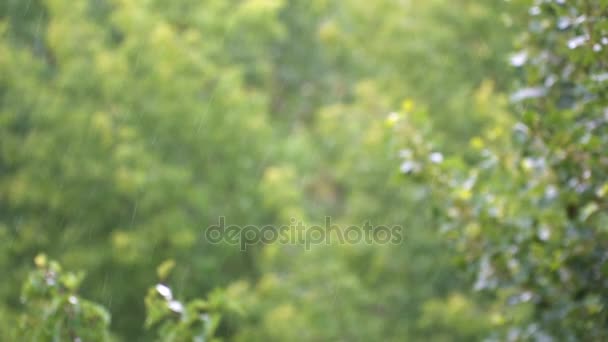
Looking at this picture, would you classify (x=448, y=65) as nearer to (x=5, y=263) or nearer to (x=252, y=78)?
(x=252, y=78)

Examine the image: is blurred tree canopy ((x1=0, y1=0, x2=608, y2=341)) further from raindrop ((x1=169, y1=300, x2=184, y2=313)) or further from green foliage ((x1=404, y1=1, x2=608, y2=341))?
raindrop ((x1=169, y1=300, x2=184, y2=313))

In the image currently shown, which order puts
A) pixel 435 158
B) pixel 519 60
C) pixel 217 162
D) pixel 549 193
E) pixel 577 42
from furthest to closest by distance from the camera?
pixel 217 162
pixel 435 158
pixel 519 60
pixel 549 193
pixel 577 42

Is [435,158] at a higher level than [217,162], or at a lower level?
lower

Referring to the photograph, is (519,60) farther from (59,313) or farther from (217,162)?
(217,162)

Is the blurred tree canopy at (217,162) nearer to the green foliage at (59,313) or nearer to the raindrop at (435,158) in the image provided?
the raindrop at (435,158)

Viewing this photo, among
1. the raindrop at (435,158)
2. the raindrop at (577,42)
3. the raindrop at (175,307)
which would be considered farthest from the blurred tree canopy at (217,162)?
the raindrop at (175,307)

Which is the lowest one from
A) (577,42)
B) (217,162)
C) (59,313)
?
(59,313)

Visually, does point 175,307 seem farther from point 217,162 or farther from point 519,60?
point 217,162

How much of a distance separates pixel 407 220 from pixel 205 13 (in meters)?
3.90

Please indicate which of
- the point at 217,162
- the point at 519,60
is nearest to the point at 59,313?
the point at 519,60

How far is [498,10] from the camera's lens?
827 centimetres

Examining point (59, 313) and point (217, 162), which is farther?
point (217, 162)

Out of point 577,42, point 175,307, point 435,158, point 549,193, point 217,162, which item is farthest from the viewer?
point 217,162

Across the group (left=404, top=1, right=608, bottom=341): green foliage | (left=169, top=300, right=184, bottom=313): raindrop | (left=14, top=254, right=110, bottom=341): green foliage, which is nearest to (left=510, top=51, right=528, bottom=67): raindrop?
(left=404, top=1, right=608, bottom=341): green foliage
